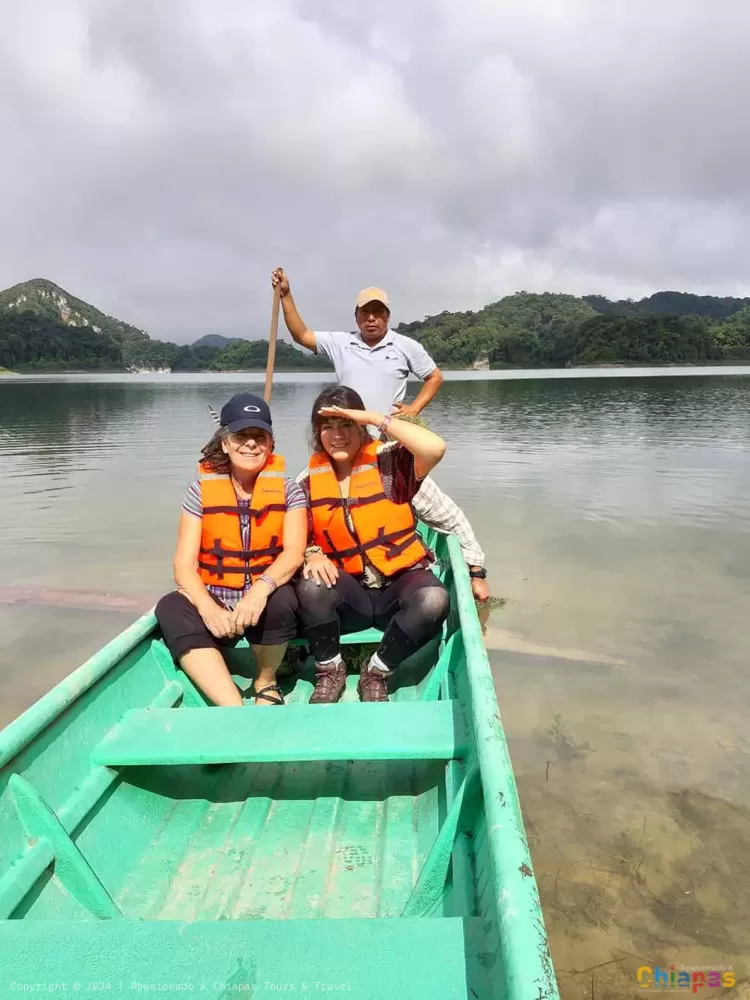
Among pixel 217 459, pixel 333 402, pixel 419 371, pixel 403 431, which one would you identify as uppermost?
pixel 419 371

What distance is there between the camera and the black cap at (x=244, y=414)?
10.3 ft

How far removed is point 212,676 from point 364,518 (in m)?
1.08

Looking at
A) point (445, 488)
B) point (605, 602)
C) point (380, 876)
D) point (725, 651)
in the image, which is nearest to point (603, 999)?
point (380, 876)

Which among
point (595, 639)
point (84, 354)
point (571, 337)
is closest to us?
point (595, 639)

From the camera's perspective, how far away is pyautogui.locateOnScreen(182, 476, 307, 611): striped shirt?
326cm

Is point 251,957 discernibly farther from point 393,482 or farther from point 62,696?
point 393,482

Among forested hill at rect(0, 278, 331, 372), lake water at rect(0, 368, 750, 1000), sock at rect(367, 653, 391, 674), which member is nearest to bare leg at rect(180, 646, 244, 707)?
sock at rect(367, 653, 391, 674)

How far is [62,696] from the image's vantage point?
240cm

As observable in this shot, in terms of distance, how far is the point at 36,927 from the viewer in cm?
169

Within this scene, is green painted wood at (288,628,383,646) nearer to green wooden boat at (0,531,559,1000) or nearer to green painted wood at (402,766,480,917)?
green wooden boat at (0,531,559,1000)

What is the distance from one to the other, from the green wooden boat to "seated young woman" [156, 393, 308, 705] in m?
0.25

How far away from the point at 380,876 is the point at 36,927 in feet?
3.60

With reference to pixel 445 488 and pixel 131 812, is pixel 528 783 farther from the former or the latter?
pixel 445 488

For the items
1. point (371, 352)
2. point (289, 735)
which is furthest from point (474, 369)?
point (289, 735)
